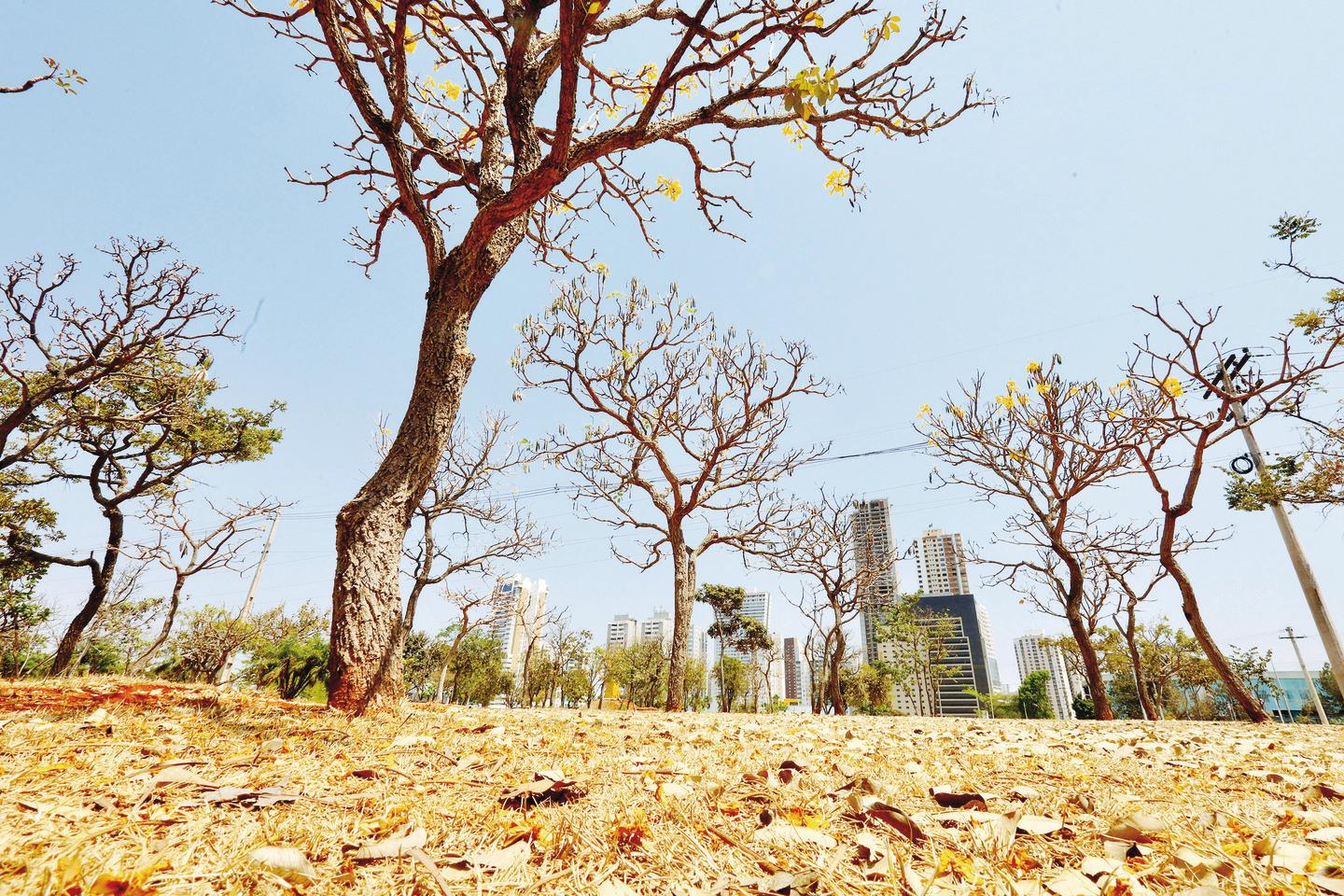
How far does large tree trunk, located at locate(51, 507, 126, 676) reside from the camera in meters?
10.3

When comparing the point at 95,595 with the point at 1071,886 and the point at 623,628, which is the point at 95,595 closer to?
the point at 1071,886

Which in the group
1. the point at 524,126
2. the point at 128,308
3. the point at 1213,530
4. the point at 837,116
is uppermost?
the point at 128,308

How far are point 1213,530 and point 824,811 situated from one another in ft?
48.3

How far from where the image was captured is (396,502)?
3.75 m

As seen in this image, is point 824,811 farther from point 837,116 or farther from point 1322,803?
point 837,116

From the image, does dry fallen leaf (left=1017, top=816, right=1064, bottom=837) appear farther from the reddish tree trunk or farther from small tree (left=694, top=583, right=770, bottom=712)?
small tree (left=694, top=583, right=770, bottom=712)

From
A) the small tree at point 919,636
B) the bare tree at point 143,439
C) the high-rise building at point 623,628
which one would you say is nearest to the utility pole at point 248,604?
the bare tree at point 143,439

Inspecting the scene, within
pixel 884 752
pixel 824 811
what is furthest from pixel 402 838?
pixel 884 752

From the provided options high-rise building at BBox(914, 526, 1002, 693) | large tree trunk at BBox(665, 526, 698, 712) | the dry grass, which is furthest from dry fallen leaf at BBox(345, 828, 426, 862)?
high-rise building at BBox(914, 526, 1002, 693)

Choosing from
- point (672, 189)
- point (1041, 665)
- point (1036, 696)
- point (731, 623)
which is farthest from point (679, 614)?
point (1041, 665)

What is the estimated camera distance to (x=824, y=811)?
151 cm

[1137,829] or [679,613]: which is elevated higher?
[679,613]

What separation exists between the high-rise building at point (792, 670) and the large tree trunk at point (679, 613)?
94.1 metres

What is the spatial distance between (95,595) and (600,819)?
1472 centimetres
